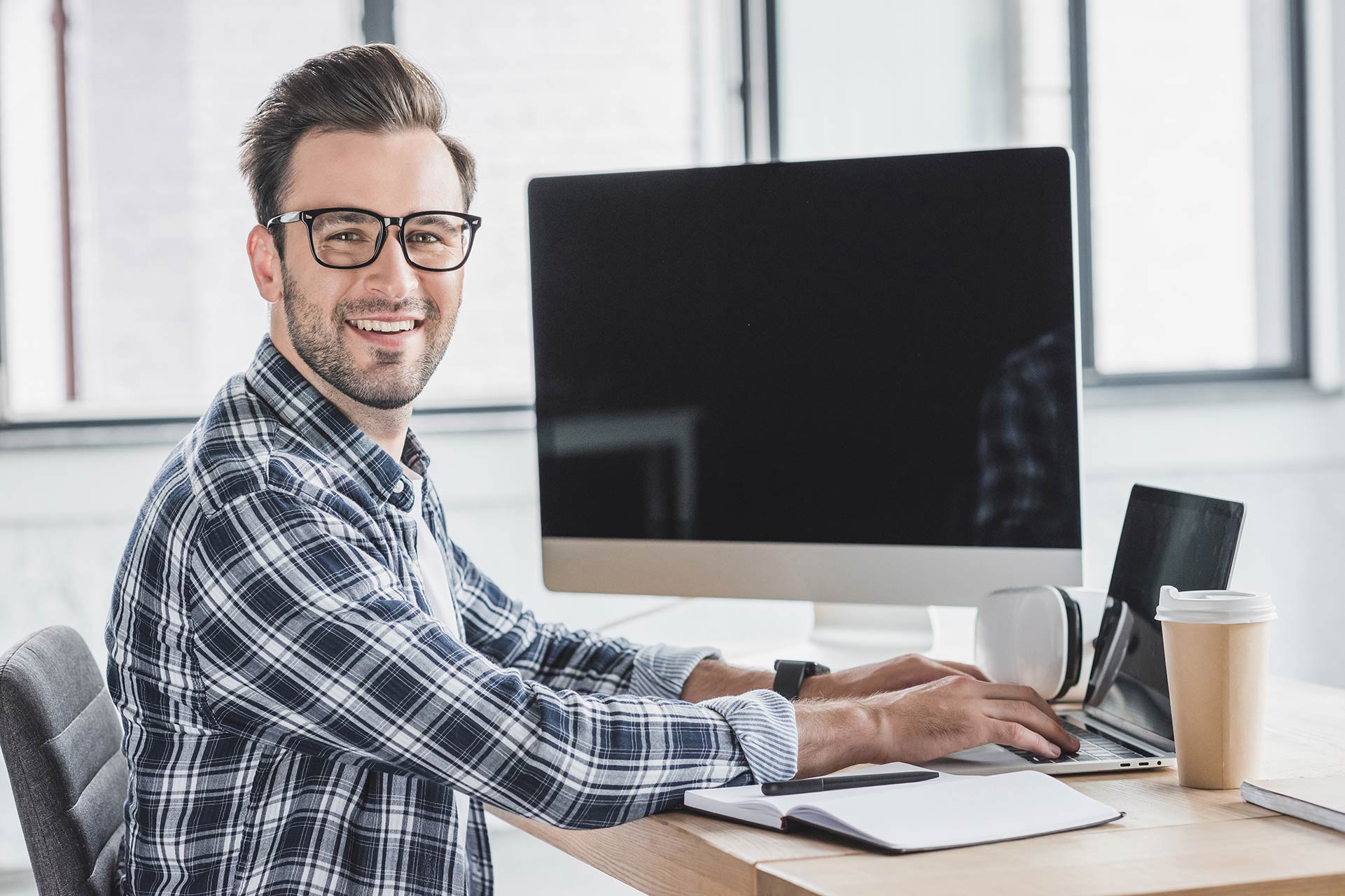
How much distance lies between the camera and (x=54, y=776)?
3.43ft

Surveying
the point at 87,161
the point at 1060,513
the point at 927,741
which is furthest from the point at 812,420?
the point at 87,161

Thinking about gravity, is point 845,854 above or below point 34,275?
below

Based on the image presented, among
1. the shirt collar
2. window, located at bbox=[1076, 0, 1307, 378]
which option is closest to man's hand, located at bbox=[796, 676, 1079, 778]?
the shirt collar

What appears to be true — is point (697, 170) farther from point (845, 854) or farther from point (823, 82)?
point (823, 82)

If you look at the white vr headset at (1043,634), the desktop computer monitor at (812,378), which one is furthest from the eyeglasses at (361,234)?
the white vr headset at (1043,634)

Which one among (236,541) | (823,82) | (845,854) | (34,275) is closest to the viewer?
(845,854)

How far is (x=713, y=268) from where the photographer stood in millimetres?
1389

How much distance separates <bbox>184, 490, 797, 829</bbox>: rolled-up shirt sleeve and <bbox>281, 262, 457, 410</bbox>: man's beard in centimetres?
22

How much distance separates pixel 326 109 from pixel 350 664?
22.7 inches

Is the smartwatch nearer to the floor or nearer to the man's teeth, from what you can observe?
the man's teeth

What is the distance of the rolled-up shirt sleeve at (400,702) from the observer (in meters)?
0.94

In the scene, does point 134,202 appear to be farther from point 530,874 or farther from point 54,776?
point 54,776

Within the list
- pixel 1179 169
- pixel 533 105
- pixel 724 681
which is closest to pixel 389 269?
→ pixel 724 681

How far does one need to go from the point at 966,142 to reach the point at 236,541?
214 centimetres
